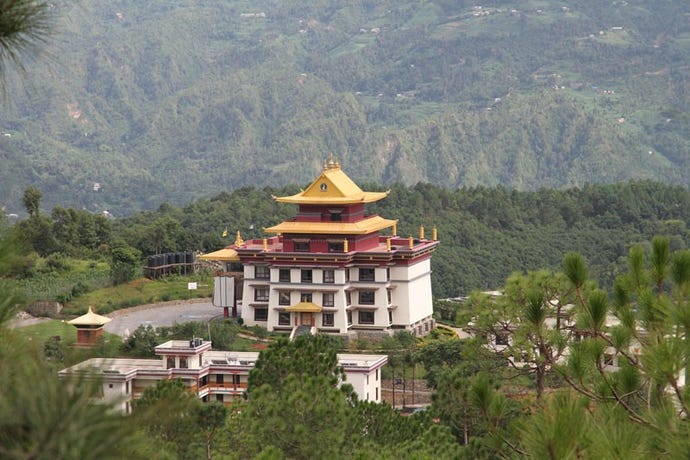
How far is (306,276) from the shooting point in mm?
45719

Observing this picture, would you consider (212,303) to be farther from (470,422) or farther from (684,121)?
(684,121)

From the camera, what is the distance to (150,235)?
55.6m

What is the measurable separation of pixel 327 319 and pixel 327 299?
577 millimetres

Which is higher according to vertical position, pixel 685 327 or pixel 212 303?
pixel 212 303

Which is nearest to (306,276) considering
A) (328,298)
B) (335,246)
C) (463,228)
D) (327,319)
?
(328,298)

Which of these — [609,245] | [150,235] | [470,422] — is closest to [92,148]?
[609,245]

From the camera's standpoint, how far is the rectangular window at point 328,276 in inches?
1786

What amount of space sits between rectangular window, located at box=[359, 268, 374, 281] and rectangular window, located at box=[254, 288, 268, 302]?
2.91m

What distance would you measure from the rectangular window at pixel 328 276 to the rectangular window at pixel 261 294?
2175mm

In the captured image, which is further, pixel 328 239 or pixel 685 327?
pixel 328 239

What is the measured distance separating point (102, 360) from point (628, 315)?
7.55 metres

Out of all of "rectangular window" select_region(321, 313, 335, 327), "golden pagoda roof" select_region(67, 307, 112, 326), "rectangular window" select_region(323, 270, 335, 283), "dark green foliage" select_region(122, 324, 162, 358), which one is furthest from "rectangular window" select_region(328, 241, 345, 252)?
"golden pagoda roof" select_region(67, 307, 112, 326)

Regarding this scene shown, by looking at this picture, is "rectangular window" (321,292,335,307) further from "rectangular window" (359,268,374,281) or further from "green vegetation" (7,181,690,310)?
"green vegetation" (7,181,690,310)

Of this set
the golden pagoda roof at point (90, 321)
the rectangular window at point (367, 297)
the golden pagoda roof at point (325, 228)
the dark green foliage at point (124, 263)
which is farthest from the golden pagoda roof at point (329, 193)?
the golden pagoda roof at point (90, 321)
